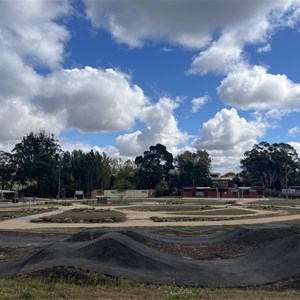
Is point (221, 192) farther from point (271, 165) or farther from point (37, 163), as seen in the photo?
point (37, 163)

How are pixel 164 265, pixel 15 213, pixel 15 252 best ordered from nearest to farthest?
pixel 164 265 → pixel 15 252 → pixel 15 213

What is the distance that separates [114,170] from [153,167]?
55.3 ft

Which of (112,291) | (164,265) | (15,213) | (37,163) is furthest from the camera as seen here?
(37,163)

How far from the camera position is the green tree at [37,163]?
116 metres

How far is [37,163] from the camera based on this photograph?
116875 mm

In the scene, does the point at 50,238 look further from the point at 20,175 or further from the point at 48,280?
the point at 20,175

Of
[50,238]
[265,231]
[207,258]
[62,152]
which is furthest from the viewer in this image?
[62,152]

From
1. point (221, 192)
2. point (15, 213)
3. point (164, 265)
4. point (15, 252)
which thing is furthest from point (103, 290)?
point (221, 192)

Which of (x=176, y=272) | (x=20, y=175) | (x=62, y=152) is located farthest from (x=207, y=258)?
(x=62, y=152)

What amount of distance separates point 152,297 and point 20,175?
11756cm

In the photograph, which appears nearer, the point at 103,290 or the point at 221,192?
the point at 103,290

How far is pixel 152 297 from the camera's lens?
30.4 ft

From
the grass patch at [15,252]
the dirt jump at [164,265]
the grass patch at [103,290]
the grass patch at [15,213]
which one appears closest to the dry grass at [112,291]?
the grass patch at [103,290]

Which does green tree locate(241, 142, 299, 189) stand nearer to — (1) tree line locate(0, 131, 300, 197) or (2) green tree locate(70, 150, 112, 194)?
(1) tree line locate(0, 131, 300, 197)
